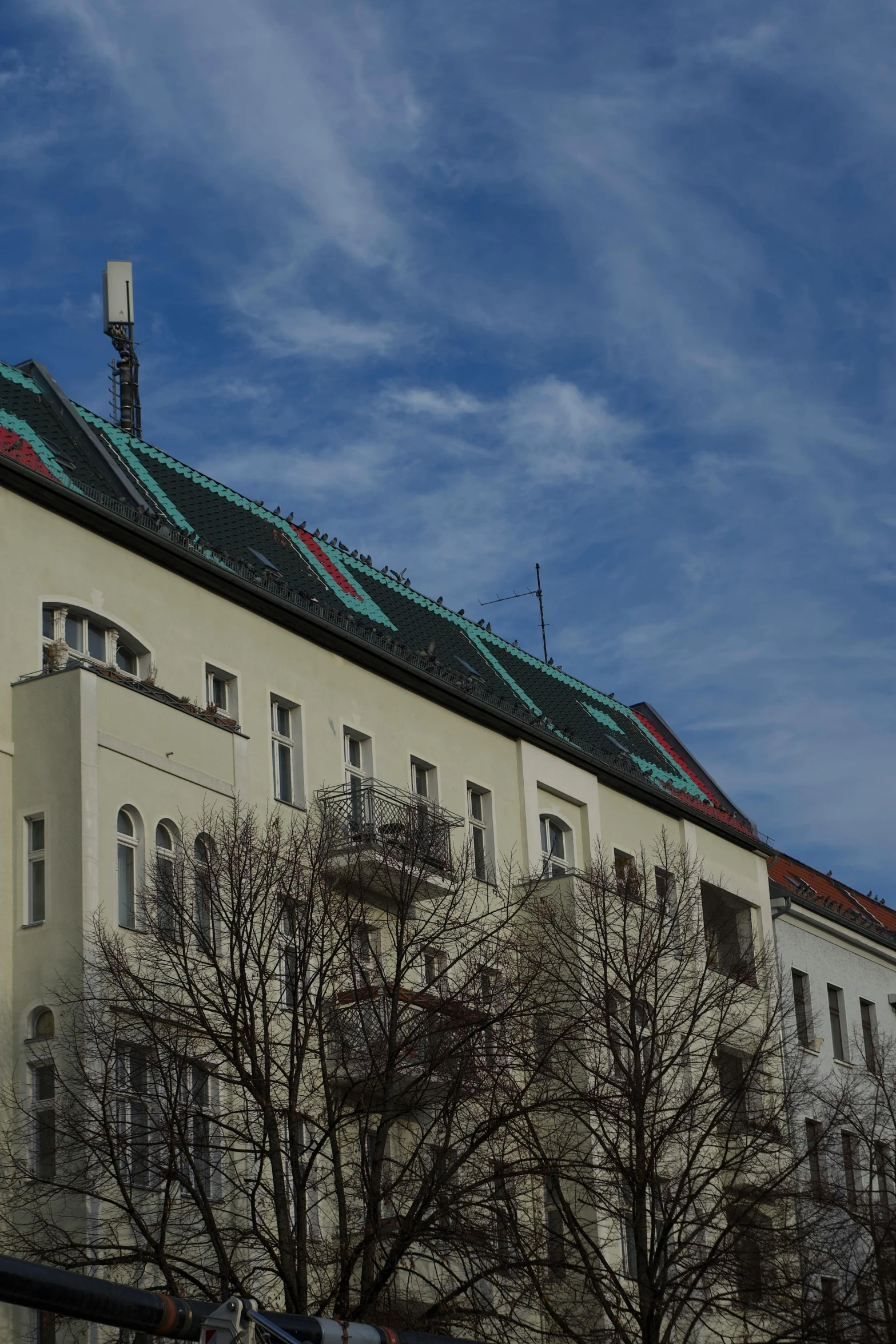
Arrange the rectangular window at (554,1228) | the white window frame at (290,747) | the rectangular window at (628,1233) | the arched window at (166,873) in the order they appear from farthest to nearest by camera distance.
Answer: the white window frame at (290,747) → the rectangular window at (628,1233) → the rectangular window at (554,1228) → the arched window at (166,873)

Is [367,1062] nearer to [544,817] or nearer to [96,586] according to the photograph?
[96,586]

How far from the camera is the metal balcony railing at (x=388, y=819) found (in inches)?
1122

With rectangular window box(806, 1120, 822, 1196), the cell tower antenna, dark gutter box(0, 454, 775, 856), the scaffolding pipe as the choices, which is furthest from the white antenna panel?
the scaffolding pipe

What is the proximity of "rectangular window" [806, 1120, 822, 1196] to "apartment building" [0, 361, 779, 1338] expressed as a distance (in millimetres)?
5006

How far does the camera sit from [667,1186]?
29.2m

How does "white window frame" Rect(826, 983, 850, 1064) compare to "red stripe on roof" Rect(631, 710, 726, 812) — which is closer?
"white window frame" Rect(826, 983, 850, 1064)

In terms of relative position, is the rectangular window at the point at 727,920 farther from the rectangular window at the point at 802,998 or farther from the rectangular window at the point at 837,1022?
the rectangular window at the point at 837,1022

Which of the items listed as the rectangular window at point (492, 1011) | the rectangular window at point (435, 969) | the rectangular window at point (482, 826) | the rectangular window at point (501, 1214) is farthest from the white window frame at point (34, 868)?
the rectangular window at point (482, 826)

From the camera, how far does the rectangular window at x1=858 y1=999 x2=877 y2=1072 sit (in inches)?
1879

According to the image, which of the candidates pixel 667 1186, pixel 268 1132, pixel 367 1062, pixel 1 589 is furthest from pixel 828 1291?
pixel 1 589

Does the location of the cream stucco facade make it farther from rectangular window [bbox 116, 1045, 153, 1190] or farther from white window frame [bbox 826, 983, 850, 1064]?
white window frame [bbox 826, 983, 850, 1064]

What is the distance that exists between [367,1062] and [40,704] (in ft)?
20.6

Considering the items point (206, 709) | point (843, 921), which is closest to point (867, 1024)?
point (843, 921)

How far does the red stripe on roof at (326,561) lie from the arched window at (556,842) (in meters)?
5.72
